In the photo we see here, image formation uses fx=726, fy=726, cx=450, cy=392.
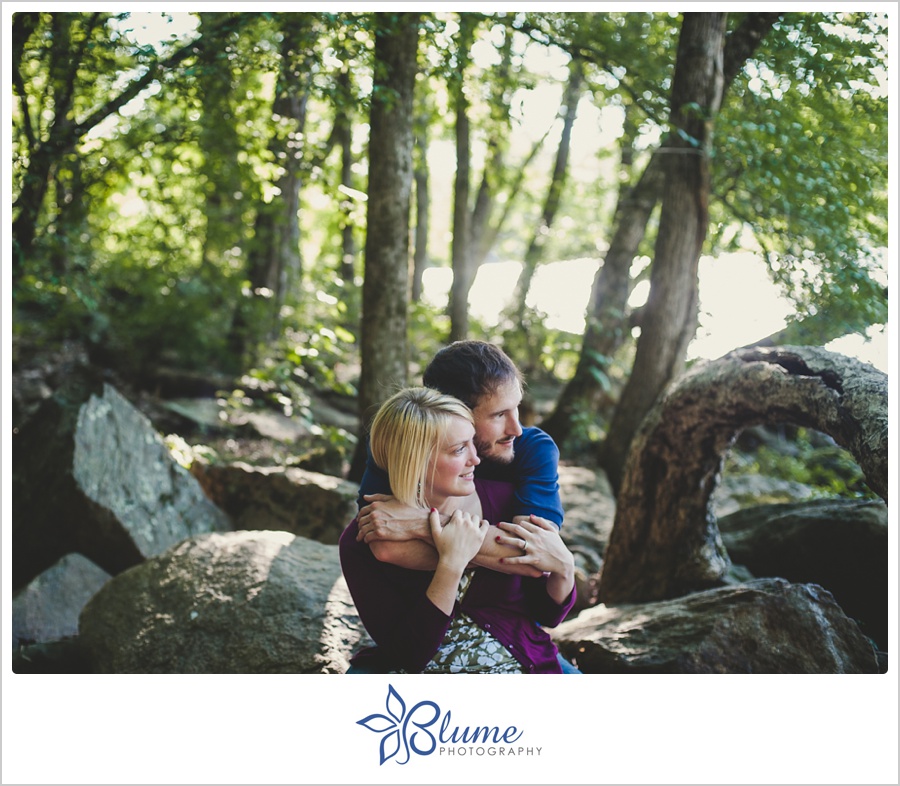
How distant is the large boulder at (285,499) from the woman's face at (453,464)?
2.22 metres

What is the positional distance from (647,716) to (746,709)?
13.9 inches

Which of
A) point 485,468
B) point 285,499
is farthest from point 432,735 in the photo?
point 285,499

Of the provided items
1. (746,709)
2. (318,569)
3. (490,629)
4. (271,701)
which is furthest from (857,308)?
(271,701)

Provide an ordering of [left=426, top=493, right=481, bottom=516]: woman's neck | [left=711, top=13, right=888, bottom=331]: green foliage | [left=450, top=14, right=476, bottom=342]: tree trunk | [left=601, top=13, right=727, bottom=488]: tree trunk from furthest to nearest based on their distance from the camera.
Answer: [left=450, top=14, right=476, bottom=342]: tree trunk
[left=601, top=13, right=727, bottom=488]: tree trunk
[left=711, top=13, right=888, bottom=331]: green foliage
[left=426, top=493, right=481, bottom=516]: woman's neck

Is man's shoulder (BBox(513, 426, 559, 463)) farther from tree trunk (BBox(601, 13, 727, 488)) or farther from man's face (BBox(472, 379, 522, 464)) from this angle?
tree trunk (BBox(601, 13, 727, 488))

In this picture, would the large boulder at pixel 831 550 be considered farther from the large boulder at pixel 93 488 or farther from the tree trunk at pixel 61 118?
the tree trunk at pixel 61 118

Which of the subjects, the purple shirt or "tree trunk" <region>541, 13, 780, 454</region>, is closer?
the purple shirt

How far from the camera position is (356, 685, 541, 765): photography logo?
2.45 metres

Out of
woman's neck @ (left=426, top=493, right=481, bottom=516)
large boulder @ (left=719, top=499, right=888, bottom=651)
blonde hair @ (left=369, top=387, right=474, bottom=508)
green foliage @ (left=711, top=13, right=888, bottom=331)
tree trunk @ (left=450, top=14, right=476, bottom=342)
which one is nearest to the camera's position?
blonde hair @ (left=369, top=387, right=474, bottom=508)

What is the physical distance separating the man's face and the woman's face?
9cm

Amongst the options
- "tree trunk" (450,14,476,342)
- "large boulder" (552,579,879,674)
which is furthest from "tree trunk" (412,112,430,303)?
"large boulder" (552,579,879,674)

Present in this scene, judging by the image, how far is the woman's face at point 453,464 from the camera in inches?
84.3

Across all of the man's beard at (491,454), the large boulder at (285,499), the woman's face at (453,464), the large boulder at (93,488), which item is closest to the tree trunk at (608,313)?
the large boulder at (285,499)

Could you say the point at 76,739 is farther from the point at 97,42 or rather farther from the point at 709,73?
the point at 709,73
